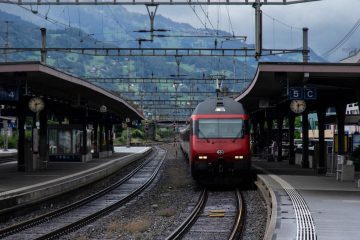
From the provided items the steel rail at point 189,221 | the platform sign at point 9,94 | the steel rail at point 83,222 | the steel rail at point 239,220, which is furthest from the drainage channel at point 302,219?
the platform sign at point 9,94

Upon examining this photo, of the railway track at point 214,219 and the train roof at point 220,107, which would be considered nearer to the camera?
the railway track at point 214,219

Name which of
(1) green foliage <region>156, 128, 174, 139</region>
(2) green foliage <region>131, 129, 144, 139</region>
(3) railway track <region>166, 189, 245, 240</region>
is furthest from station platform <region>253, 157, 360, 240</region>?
(1) green foliage <region>156, 128, 174, 139</region>

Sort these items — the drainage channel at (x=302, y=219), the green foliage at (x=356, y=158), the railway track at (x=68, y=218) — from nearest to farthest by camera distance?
the drainage channel at (x=302, y=219), the railway track at (x=68, y=218), the green foliage at (x=356, y=158)

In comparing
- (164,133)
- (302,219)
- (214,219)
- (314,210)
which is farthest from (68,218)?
(164,133)

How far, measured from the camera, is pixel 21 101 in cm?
Answer: 2745

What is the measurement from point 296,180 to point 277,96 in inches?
356

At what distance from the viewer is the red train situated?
69.5 feet

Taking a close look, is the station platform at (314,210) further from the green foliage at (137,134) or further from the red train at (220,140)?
the green foliage at (137,134)

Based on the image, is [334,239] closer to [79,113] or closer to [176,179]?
[176,179]

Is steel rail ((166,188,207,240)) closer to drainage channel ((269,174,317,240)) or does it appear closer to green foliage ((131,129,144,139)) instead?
drainage channel ((269,174,317,240))

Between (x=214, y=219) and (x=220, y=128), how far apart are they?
23.4 ft

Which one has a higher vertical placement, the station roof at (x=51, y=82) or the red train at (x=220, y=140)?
the station roof at (x=51, y=82)

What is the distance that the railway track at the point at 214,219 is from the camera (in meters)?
12.4

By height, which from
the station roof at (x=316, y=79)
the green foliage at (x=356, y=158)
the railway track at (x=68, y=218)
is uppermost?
the station roof at (x=316, y=79)
